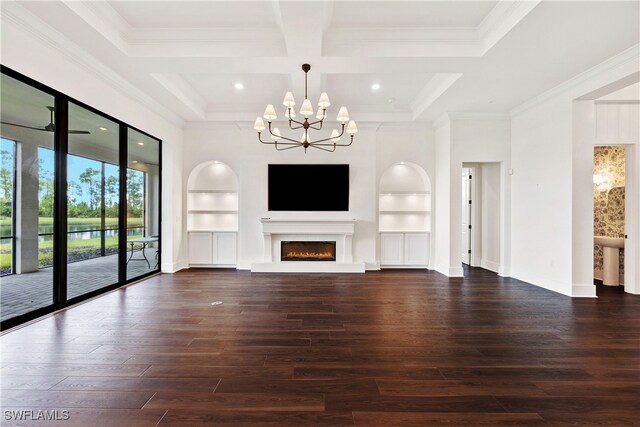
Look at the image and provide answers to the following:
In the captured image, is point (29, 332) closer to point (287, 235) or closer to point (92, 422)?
point (92, 422)

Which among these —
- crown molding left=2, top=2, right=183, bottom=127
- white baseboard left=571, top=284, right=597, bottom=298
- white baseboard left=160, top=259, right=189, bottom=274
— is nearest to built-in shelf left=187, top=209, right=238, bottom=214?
white baseboard left=160, top=259, right=189, bottom=274

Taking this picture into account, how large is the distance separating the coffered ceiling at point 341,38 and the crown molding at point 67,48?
0.04 feet

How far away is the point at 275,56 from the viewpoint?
3643mm

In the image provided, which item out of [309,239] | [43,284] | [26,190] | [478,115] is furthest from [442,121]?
[43,284]

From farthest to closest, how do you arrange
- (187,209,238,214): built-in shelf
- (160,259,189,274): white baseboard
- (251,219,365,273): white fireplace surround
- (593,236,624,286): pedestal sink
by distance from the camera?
(187,209,238,214): built-in shelf → (251,219,365,273): white fireplace surround → (160,259,189,274): white baseboard → (593,236,624,286): pedestal sink

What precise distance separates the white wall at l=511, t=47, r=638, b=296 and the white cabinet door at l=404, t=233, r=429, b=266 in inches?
69.5

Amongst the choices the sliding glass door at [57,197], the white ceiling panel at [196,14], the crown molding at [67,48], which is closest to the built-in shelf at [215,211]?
the sliding glass door at [57,197]

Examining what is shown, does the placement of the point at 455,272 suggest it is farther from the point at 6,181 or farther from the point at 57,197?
the point at 6,181

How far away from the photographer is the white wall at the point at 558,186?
4.38m

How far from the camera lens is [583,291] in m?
4.37

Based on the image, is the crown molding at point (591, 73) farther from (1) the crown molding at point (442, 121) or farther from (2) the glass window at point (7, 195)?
(2) the glass window at point (7, 195)

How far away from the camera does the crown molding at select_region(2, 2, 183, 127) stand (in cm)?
280

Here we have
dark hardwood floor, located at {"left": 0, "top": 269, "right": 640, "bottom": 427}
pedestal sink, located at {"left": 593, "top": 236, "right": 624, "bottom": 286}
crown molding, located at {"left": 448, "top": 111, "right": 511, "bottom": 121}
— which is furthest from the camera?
crown molding, located at {"left": 448, "top": 111, "right": 511, "bottom": 121}

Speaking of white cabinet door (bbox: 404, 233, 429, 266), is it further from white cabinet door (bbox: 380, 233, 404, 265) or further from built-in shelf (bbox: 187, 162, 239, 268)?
built-in shelf (bbox: 187, 162, 239, 268)
